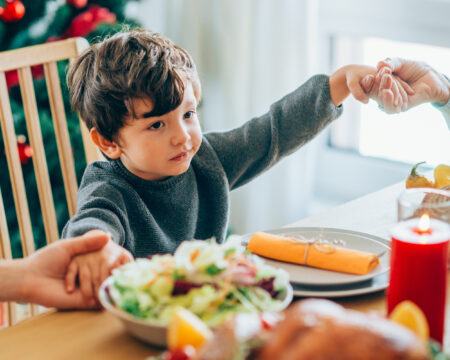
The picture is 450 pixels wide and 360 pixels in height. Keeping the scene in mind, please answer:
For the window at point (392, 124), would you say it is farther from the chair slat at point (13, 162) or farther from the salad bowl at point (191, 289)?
the salad bowl at point (191, 289)

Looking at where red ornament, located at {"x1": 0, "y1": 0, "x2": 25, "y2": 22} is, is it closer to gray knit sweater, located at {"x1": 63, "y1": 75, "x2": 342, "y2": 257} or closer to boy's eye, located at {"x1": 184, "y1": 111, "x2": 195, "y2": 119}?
gray knit sweater, located at {"x1": 63, "y1": 75, "x2": 342, "y2": 257}

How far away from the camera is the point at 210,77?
2.95m

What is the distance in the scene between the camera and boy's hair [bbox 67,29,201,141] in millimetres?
1542

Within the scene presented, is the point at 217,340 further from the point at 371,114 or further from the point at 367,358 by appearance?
the point at 371,114

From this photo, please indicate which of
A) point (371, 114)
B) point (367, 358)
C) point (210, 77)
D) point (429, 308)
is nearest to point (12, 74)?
point (210, 77)

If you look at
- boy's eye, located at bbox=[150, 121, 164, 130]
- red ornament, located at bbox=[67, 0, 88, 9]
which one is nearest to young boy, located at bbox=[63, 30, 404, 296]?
boy's eye, located at bbox=[150, 121, 164, 130]

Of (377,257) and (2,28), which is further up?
(2,28)

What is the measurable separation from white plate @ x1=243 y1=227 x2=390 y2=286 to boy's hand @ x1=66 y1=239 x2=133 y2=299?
0.26 metres

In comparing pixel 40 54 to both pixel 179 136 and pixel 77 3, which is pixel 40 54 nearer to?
pixel 179 136

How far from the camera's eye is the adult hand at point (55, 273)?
4.05 ft

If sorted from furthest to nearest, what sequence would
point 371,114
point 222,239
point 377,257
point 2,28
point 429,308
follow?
point 371,114, point 2,28, point 222,239, point 377,257, point 429,308

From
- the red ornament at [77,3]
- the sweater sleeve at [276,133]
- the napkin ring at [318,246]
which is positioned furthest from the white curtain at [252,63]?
the napkin ring at [318,246]

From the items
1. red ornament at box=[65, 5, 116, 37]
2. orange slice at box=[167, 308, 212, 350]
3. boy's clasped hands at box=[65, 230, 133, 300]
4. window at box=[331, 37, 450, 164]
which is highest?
red ornament at box=[65, 5, 116, 37]

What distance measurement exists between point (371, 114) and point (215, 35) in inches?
23.3
